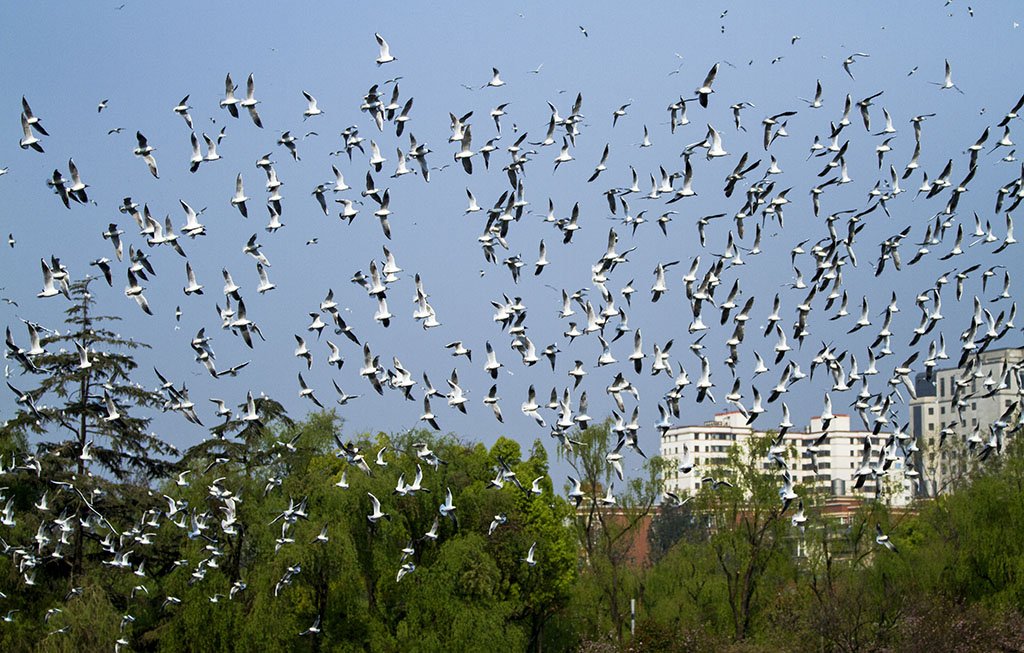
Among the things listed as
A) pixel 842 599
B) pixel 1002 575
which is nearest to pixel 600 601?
pixel 842 599

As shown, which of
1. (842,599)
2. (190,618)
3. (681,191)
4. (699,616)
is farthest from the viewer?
(699,616)

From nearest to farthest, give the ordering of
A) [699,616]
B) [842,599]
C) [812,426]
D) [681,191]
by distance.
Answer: [681,191], [842,599], [699,616], [812,426]

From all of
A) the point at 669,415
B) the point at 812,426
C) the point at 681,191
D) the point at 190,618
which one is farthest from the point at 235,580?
the point at 812,426

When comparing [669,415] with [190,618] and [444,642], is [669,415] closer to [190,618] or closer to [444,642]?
[444,642]

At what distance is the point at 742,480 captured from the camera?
1905 inches

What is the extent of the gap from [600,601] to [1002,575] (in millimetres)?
15982

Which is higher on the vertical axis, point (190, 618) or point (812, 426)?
point (812, 426)

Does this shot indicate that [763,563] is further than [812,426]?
No

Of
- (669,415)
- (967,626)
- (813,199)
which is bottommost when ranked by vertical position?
(967,626)

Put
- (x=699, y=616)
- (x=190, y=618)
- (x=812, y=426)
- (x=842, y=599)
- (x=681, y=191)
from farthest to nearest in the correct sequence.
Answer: (x=812, y=426)
(x=699, y=616)
(x=842, y=599)
(x=190, y=618)
(x=681, y=191)

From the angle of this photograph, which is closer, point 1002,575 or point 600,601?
point 1002,575

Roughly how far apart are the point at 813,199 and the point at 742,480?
23.3 m

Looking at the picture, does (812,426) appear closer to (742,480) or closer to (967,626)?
(742,480)

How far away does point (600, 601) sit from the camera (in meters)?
48.5
